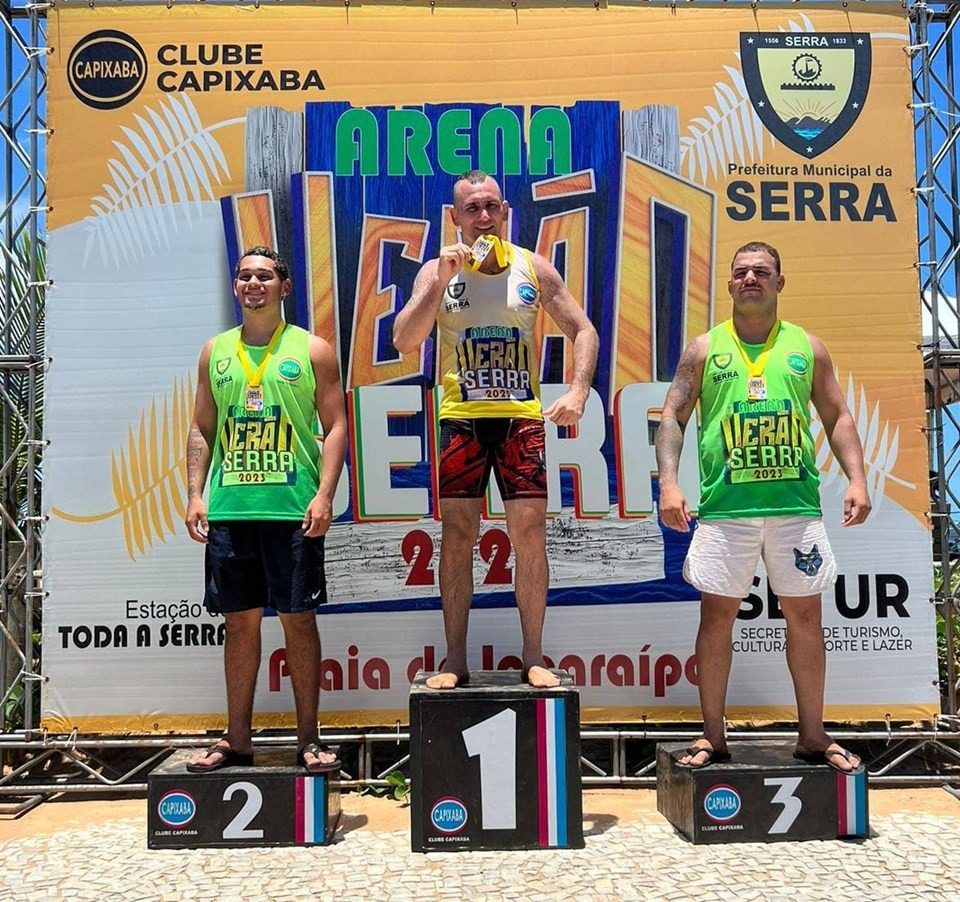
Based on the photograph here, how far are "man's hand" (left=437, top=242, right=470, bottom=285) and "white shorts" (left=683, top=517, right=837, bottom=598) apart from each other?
1470mm

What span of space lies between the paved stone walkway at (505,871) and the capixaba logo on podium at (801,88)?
10.8 feet

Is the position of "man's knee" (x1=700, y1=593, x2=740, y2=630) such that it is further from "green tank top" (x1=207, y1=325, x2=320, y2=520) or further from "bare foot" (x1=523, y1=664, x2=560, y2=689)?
"green tank top" (x1=207, y1=325, x2=320, y2=520)

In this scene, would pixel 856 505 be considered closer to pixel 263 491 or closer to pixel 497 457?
pixel 497 457

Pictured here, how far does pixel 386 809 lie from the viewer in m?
4.23

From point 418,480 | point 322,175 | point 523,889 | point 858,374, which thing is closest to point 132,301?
point 322,175

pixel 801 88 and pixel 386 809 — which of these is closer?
pixel 386 809

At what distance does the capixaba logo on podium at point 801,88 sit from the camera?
4.69m

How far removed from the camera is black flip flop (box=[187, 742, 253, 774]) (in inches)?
143

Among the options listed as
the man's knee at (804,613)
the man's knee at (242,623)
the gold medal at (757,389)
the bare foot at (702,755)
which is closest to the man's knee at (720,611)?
the man's knee at (804,613)

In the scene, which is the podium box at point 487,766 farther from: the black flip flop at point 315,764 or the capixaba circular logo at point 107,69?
the capixaba circular logo at point 107,69

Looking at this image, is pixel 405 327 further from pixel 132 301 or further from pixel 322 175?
pixel 132 301

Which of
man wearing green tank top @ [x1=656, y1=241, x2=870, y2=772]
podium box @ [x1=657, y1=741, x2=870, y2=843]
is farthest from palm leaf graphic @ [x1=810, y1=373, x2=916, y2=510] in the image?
podium box @ [x1=657, y1=741, x2=870, y2=843]

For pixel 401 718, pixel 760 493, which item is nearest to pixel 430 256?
pixel 760 493

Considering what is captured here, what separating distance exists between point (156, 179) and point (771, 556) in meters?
3.43
